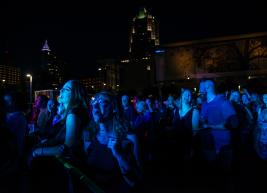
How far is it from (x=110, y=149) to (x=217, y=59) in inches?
1693

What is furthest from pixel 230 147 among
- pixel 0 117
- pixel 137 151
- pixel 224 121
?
pixel 0 117

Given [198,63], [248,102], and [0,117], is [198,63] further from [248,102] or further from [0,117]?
[0,117]

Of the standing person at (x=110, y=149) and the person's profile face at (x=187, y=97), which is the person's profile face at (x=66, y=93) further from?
the person's profile face at (x=187, y=97)

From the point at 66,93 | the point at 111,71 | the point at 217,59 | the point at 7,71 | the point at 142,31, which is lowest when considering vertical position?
the point at 66,93

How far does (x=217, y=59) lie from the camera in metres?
44.2

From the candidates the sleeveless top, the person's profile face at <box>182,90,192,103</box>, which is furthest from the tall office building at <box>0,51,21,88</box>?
the person's profile face at <box>182,90,192,103</box>

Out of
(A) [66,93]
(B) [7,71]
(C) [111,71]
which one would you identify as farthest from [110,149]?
(B) [7,71]

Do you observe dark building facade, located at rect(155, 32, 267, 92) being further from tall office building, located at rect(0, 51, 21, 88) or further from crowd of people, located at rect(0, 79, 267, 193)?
tall office building, located at rect(0, 51, 21, 88)

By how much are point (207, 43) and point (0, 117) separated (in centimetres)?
4390

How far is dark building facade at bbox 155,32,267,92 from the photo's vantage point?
4303 centimetres

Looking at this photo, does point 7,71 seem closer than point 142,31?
Yes

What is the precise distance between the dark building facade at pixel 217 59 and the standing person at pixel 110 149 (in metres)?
40.3

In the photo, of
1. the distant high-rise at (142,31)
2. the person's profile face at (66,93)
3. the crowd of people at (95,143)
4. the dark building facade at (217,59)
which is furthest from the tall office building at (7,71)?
the person's profile face at (66,93)

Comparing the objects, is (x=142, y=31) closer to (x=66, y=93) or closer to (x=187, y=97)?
(x=187, y=97)
